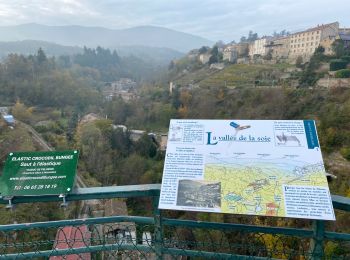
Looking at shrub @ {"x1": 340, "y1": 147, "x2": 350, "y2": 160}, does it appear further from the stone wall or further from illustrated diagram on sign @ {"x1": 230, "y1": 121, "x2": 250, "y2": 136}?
illustrated diagram on sign @ {"x1": 230, "y1": 121, "x2": 250, "y2": 136}

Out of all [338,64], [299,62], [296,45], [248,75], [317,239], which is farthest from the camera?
[296,45]

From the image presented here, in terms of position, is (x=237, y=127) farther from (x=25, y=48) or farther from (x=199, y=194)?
(x=25, y=48)

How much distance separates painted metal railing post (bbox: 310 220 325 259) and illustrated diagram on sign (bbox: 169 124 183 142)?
46.4 inches

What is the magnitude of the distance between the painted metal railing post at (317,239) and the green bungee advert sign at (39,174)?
176 cm

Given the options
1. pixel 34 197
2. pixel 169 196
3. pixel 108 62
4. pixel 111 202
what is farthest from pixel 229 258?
pixel 108 62

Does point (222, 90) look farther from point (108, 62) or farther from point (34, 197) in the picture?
point (108, 62)

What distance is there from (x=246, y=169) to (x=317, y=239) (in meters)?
0.69

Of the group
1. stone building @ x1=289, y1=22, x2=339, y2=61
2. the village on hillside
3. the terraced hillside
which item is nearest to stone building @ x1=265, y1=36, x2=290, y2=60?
the village on hillside

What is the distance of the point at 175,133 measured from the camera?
100 inches

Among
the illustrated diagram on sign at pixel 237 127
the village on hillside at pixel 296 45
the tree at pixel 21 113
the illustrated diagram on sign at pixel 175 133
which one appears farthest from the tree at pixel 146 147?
the illustrated diagram on sign at pixel 237 127

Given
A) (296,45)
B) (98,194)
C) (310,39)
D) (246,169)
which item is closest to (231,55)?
(296,45)

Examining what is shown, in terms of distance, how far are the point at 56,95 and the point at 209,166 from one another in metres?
40.9

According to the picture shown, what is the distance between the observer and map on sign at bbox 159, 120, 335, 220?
208 centimetres

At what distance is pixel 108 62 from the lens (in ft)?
286
